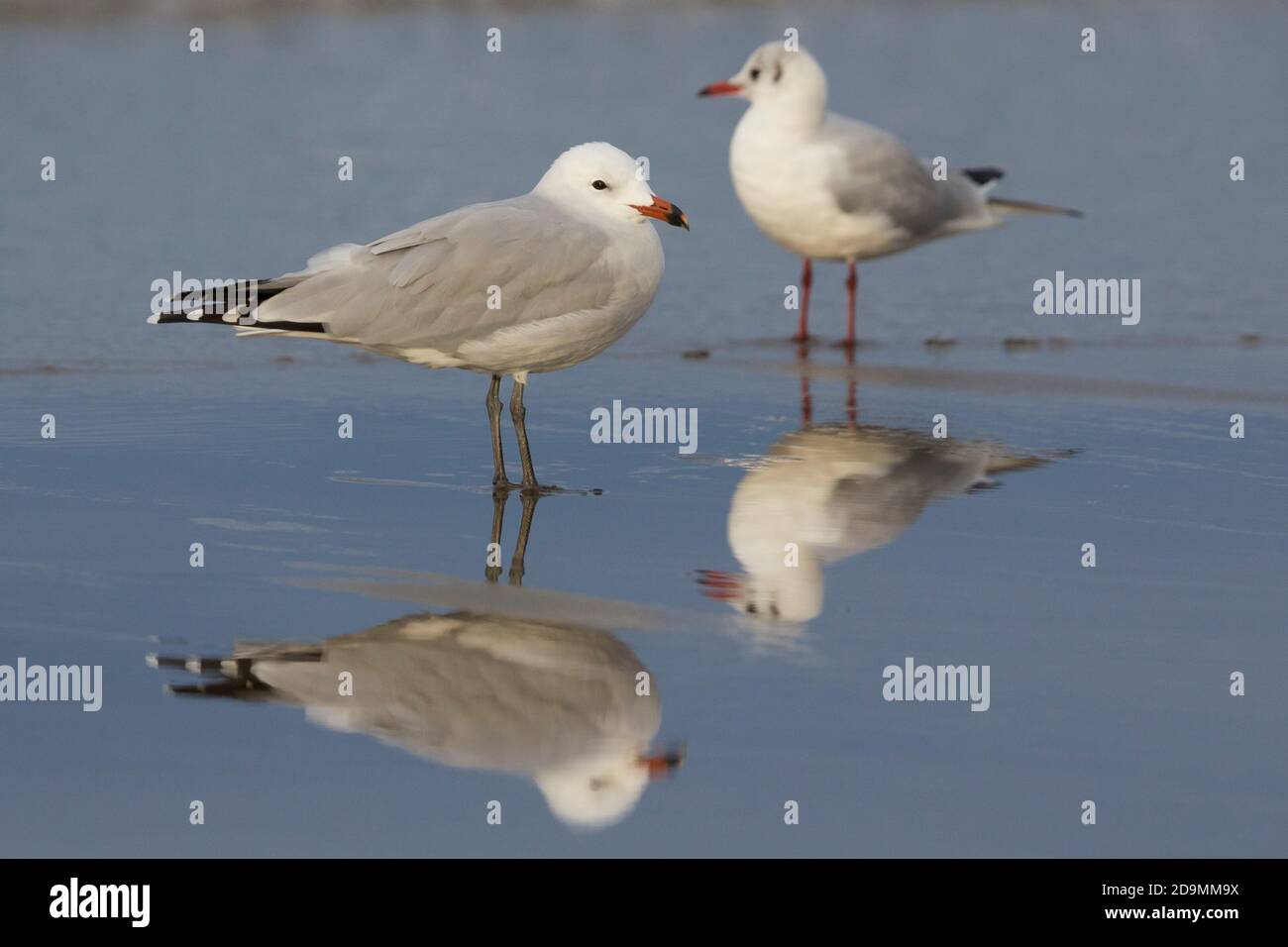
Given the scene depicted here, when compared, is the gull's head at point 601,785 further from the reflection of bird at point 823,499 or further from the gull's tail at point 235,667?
the reflection of bird at point 823,499

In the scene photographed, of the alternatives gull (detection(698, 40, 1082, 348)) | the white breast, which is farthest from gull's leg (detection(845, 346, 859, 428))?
the white breast

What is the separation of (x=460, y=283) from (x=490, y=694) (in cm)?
240

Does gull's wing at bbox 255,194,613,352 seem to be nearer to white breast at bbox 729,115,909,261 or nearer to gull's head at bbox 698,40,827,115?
white breast at bbox 729,115,909,261

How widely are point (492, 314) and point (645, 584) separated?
1.45 metres

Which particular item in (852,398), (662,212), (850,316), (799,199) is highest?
(799,199)

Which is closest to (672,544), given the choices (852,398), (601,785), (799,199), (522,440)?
(522,440)

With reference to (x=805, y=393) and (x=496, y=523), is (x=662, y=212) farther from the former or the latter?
(x=805, y=393)

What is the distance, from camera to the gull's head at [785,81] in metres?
10.7

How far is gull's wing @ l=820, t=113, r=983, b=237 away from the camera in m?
10.6

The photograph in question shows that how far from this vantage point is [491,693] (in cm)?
489

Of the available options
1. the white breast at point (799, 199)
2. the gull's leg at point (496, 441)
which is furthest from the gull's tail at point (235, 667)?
the white breast at point (799, 199)

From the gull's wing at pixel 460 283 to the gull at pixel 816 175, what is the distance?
3.57 metres

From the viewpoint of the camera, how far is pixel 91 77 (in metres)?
18.0

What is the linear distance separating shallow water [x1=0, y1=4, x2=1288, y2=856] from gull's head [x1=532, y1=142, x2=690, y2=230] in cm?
94
